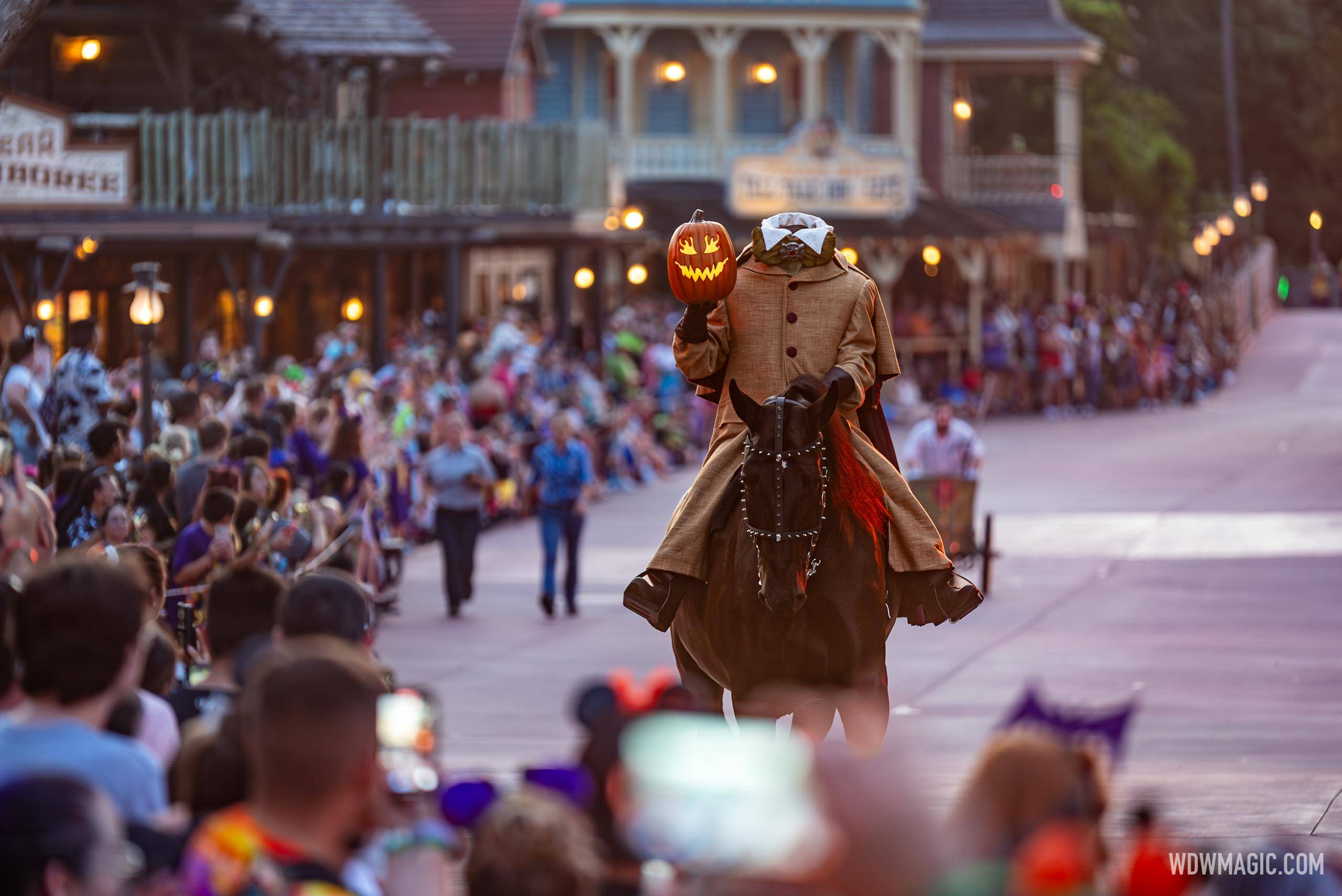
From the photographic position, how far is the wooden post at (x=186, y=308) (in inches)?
1060

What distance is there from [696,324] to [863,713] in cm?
164

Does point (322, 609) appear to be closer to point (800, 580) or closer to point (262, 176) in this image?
point (800, 580)

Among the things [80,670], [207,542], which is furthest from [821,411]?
[207,542]

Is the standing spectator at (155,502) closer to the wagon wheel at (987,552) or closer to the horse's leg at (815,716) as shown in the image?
the horse's leg at (815,716)

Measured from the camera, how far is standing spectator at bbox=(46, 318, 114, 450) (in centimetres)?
1559

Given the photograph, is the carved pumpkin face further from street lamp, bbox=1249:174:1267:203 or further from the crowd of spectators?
street lamp, bbox=1249:174:1267:203

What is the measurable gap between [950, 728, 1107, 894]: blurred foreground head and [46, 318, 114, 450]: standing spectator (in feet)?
41.4

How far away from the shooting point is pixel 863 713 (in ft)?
27.3

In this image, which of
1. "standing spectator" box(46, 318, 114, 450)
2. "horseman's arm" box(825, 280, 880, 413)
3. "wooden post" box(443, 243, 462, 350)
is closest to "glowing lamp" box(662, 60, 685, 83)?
"wooden post" box(443, 243, 462, 350)

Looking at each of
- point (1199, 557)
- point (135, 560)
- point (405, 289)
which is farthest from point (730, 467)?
point (405, 289)

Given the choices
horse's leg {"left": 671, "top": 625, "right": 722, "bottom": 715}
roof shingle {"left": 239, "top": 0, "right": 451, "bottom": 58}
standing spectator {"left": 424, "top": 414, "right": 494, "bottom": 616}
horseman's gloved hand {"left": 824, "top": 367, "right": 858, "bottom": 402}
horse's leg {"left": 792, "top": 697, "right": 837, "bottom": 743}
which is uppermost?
roof shingle {"left": 239, "top": 0, "right": 451, "bottom": 58}

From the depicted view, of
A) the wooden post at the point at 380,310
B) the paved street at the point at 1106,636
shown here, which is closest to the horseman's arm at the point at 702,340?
the paved street at the point at 1106,636

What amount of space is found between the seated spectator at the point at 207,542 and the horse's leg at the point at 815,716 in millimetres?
4486

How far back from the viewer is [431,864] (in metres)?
4.24
